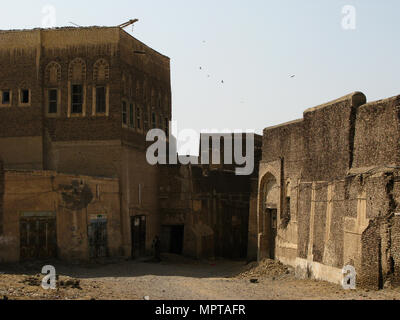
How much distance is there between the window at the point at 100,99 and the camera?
2837 centimetres

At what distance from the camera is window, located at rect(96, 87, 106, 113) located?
93.1 feet

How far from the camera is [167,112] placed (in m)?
33.7

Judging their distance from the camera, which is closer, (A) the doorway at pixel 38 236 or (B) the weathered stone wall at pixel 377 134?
(B) the weathered stone wall at pixel 377 134

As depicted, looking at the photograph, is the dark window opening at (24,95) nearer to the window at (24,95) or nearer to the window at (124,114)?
the window at (24,95)

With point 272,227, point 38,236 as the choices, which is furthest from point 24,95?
point 272,227

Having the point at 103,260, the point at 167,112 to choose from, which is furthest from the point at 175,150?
the point at 103,260

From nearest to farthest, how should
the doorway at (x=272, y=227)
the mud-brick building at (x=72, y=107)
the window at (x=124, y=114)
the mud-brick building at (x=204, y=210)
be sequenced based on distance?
the doorway at (x=272, y=227) < the mud-brick building at (x=72, y=107) < the window at (x=124, y=114) < the mud-brick building at (x=204, y=210)

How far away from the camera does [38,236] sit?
2305 cm

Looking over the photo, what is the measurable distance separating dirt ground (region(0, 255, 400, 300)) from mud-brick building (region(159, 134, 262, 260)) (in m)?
3.28

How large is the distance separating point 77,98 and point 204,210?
25.8ft

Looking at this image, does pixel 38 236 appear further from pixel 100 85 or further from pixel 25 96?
pixel 100 85

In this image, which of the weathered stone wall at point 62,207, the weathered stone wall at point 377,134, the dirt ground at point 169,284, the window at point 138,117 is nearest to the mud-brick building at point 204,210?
the window at point 138,117

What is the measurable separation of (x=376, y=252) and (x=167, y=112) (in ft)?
63.0
